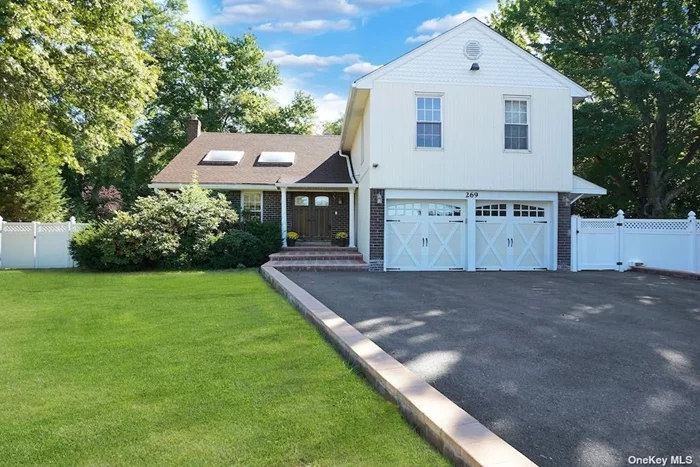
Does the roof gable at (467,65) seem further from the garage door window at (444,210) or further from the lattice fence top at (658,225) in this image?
the lattice fence top at (658,225)

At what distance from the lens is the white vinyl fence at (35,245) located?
1438 cm

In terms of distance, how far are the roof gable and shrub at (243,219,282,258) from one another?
541 centimetres

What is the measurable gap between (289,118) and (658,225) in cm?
2414

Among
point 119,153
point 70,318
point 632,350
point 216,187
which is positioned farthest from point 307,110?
point 632,350

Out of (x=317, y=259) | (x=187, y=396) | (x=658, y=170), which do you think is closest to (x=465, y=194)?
(x=317, y=259)

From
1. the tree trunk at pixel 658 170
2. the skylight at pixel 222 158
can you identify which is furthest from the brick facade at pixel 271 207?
the tree trunk at pixel 658 170

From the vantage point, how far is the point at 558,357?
179 inches

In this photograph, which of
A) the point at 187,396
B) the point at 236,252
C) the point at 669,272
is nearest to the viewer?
the point at 187,396

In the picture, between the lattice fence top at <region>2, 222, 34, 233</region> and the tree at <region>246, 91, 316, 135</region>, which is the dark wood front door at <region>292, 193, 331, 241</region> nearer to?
the lattice fence top at <region>2, 222, 34, 233</region>

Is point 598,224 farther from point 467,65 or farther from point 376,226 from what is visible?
point 376,226

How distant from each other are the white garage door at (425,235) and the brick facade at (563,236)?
2.94 m

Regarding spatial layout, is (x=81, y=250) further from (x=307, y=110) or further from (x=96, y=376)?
(x=307, y=110)

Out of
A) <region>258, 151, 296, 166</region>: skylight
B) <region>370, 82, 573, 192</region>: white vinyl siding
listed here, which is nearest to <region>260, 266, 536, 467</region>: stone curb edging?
<region>370, 82, 573, 192</region>: white vinyl siding

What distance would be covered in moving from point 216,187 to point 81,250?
482cm
